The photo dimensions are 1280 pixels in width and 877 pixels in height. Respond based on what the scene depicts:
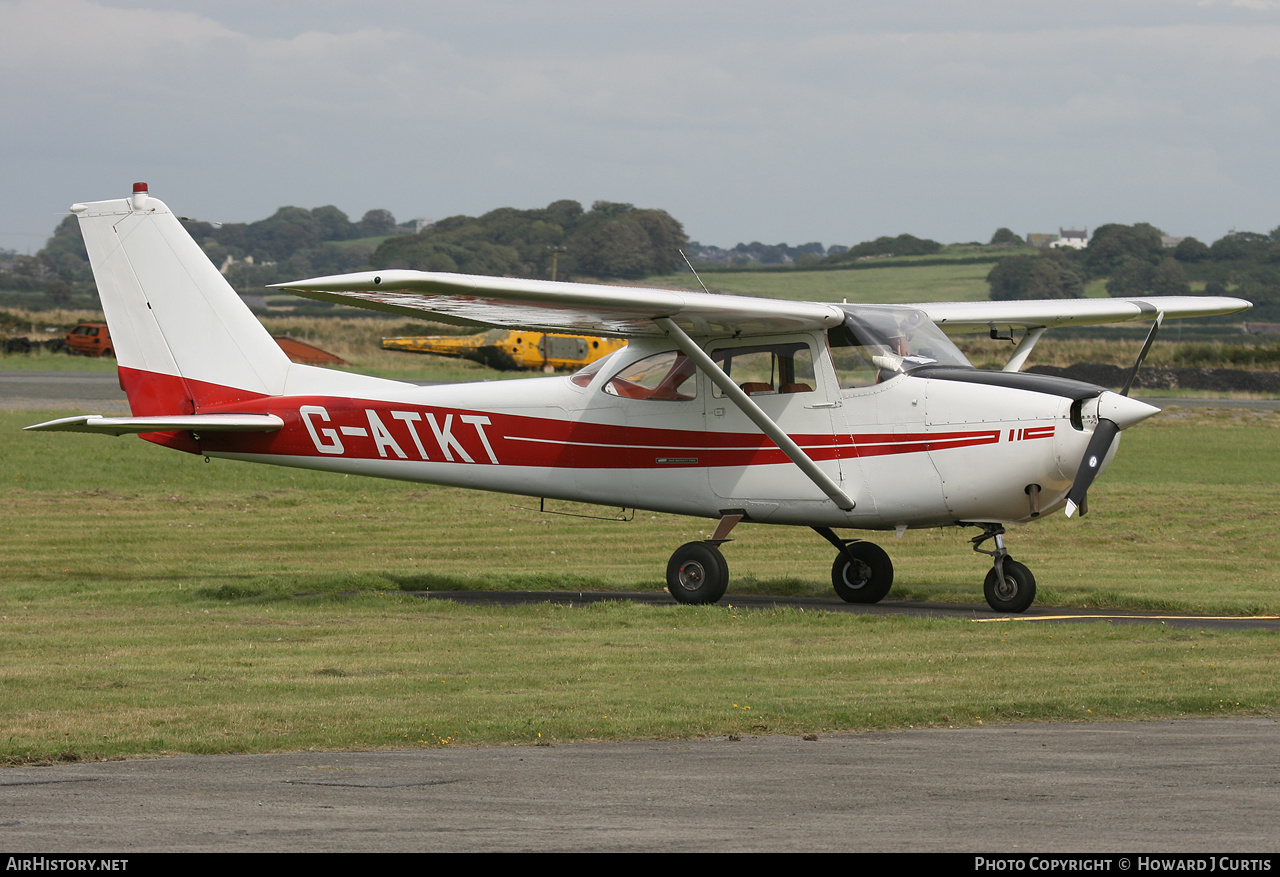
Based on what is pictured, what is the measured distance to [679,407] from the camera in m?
13.2

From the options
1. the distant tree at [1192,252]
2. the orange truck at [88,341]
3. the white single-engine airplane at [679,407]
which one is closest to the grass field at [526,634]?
the white single-engine airplane at [679,407]

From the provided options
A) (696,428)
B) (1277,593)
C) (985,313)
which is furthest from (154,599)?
(1277,593)

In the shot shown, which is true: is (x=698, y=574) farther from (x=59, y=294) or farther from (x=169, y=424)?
(x=59, y=294)

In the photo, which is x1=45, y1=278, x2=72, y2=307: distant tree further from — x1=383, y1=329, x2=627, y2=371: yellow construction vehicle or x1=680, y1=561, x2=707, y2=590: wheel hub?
x1=680, y1=561, x2=707, y2=590: wheel hub

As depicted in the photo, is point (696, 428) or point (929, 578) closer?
point (696, 428)

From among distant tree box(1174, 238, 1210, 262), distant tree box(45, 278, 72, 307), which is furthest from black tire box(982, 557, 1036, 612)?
distant tree box(1174, 238, 1210, 262)

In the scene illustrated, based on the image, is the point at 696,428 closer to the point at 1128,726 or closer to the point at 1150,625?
the point at 1150,625

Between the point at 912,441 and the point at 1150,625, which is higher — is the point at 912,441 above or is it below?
above

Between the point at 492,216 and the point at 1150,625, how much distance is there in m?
133

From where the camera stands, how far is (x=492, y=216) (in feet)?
461

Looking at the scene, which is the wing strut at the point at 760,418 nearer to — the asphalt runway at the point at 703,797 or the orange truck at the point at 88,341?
the asphalt runway at the point at 703,797

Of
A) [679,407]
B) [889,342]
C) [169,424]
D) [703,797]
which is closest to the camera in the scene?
[703,797]

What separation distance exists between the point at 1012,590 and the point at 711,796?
6838 millimetres

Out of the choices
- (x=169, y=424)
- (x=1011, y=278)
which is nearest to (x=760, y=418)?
(x=169, y=424)
